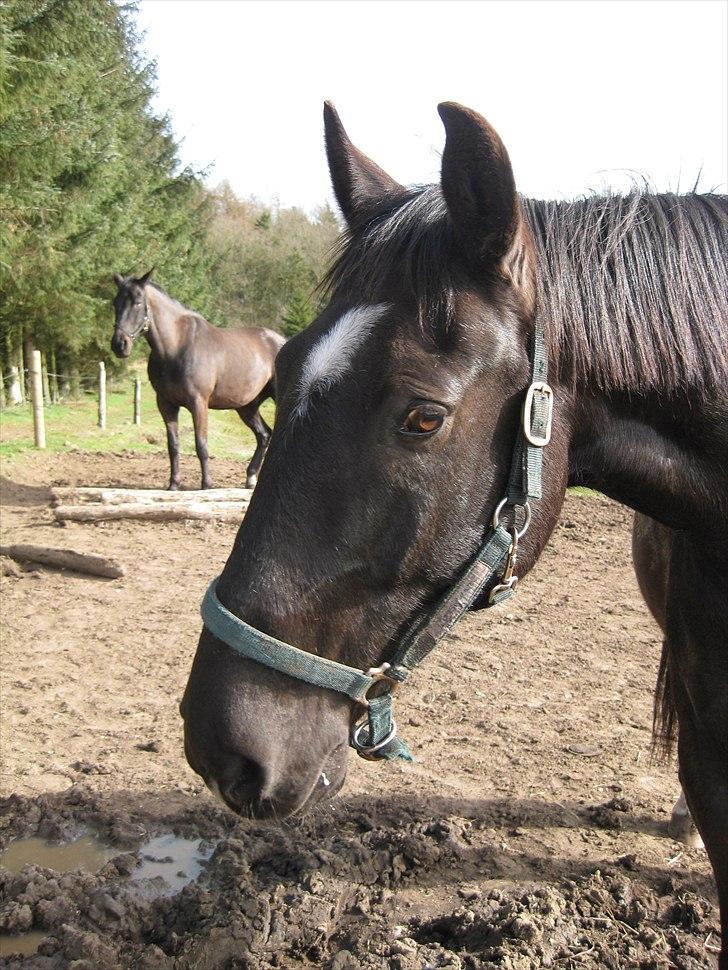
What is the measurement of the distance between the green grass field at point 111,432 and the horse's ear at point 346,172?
38.1 feet

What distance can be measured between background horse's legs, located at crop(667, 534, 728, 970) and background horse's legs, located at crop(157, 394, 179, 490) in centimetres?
862

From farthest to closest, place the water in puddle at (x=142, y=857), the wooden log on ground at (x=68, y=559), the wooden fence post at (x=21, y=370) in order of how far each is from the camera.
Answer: the wooden fence post at (x=21, y=370)
the wooden log on ground at (x=68, y=559)
the water in puddle at (x=142, y=857)

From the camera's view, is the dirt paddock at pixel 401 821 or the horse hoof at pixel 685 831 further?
the horse hoof at pixel 685 831

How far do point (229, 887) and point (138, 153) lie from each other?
1189 inches

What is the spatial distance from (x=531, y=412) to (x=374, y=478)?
347mm

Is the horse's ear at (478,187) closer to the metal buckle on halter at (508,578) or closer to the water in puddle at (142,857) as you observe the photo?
the metal buckle on halter at (508,578)

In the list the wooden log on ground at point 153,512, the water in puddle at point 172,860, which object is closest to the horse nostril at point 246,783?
the water in puddle at point 172,860

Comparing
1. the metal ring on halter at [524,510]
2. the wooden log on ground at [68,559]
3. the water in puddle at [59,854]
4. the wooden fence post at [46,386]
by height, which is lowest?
the water in puddle at [59,854]

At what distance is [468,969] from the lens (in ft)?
7.50

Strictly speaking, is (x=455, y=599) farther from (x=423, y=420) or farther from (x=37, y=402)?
(x=37, y=402)

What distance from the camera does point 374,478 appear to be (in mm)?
1439

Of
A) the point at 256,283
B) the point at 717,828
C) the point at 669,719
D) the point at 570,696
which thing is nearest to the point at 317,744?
the point at 717,828

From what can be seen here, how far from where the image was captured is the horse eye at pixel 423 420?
4.70ft

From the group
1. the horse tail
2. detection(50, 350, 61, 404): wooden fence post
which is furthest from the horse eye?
detection(50, 350, 61, 404): wooden fence post
